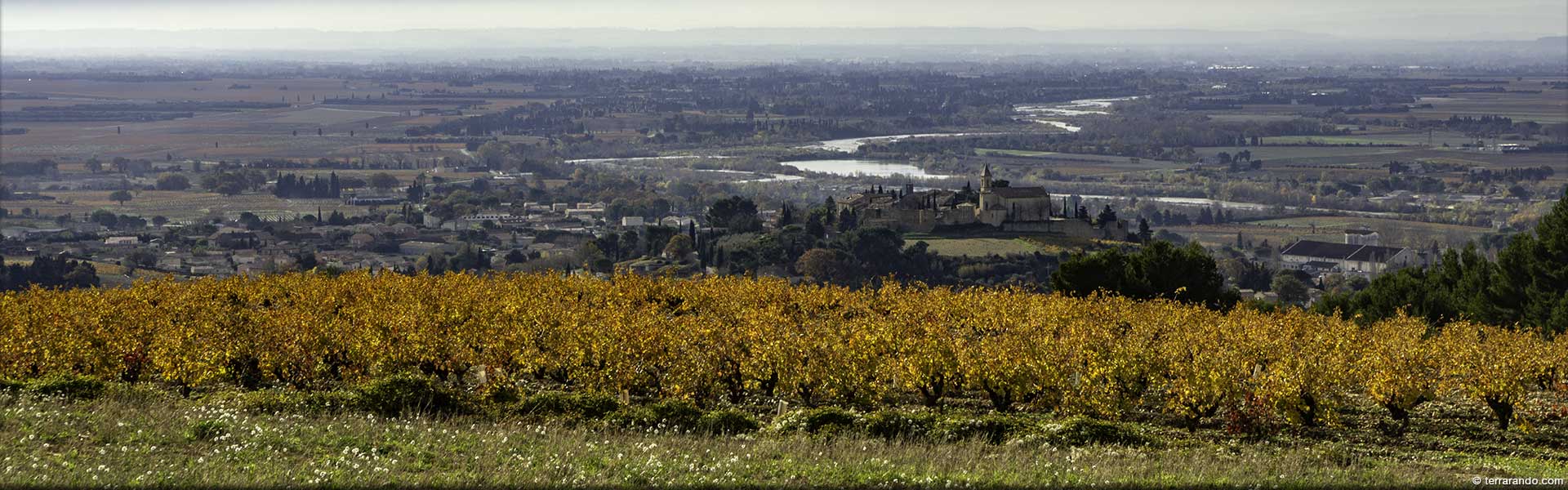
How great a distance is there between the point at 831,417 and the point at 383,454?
16.3ft

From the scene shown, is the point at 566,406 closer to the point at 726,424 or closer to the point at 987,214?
the point at 726,424

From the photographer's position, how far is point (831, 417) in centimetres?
1700

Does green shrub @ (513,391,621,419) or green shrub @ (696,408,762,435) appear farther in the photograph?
green shrub @ (513,391,621,419)

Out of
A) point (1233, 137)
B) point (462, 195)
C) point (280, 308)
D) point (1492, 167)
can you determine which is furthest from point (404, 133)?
point (280, 308)

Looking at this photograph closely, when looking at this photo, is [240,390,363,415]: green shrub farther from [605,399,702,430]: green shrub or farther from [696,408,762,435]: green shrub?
[696,408,762,435]: green shrub

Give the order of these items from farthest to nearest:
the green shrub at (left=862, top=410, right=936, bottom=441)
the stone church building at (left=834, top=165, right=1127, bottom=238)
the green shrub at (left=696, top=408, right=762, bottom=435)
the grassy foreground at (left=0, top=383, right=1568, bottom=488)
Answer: the stone church building at (left=834, top=165, right=1127, bottom=238), the green shrub at (left=696, top=408, right=762, bottom=435), the green shrub at (left=862, top=410, right=936, bottom=441), the grassy foreground at (left=0, top=383, right=1568, bottom=488)

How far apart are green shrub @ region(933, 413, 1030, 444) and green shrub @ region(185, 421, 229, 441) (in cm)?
720

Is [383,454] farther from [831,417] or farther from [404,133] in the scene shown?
[404,133]

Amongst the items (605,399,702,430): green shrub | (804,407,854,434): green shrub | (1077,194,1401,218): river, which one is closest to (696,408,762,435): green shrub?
(605,399,702,430): green shrub

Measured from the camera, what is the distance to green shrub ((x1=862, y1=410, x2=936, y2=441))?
16641 millimetres

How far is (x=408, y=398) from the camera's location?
17.4 metres

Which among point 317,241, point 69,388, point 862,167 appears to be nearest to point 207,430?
point 69,388

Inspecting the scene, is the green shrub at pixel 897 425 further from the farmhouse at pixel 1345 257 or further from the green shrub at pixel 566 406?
the farmhouse at pixel 1345 257

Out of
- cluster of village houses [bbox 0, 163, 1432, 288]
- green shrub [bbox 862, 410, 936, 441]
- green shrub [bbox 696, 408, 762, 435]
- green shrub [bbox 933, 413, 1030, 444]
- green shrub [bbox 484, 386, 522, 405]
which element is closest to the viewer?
green shrub [bbox 933, 413, 1030, 444]
